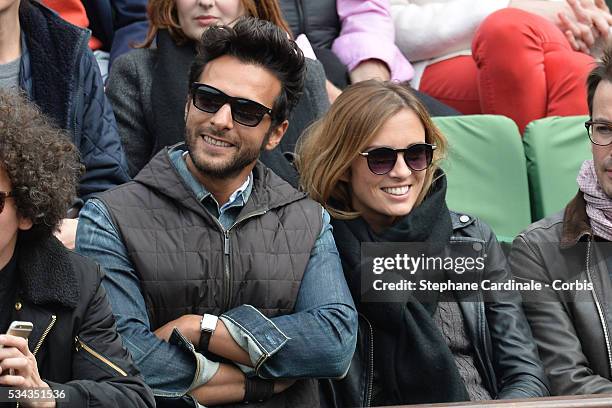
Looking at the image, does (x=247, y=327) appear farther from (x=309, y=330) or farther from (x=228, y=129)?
(x=228, y=129)

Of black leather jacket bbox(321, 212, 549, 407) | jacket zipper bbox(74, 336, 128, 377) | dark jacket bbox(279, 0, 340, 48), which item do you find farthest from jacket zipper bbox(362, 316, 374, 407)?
dark jacket bbox(279, 0, 340, 48)

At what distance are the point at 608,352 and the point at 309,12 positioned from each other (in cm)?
204

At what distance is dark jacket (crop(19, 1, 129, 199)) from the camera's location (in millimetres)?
3459

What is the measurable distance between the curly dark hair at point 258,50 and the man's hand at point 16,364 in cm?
129

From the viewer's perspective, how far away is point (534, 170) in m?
4.39

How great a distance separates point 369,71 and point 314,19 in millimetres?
339

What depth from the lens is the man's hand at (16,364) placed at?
2.13 m

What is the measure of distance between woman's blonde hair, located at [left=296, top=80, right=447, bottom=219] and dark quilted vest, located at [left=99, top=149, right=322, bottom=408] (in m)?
0.40

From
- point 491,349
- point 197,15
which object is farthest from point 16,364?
point 197,15

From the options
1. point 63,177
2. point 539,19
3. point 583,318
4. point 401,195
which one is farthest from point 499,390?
point 539,19

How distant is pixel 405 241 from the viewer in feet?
11.1

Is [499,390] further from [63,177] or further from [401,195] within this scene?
[63,177]

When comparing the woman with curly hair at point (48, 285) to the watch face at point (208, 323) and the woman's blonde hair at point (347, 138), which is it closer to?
the watch face at point (208, 323)

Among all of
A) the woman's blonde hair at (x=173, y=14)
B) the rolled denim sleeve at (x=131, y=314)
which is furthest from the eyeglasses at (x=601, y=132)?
the rolled denim sleeve at (x=131, y=314)
